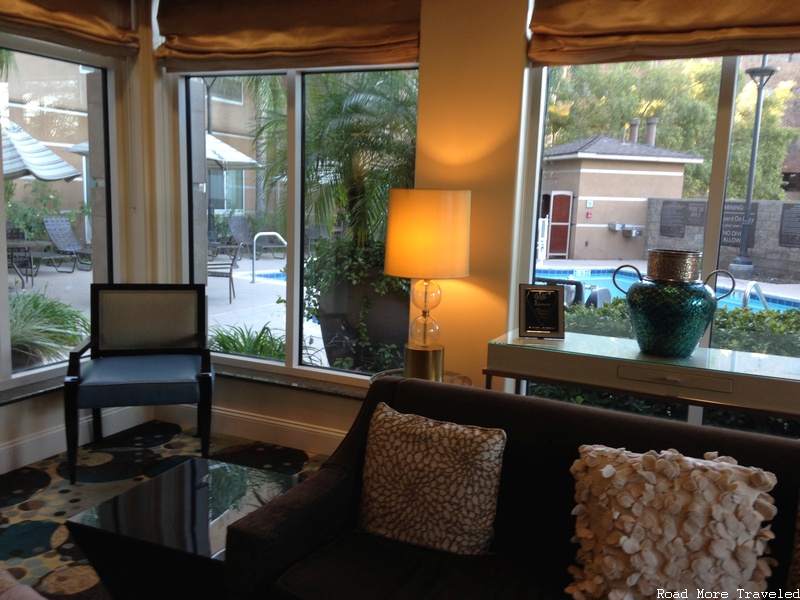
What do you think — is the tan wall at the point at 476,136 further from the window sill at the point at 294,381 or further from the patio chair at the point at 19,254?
the patio chair at the point at 19,254

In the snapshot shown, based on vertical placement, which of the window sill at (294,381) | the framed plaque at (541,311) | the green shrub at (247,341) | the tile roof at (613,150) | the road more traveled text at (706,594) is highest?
the tile roof at (613,150)

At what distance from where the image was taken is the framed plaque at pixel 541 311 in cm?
279

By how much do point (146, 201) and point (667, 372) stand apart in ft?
9.22

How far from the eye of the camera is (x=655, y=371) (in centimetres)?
A: 246

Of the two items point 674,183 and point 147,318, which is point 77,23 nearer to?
point 147,318

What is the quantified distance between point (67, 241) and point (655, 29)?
2.96m

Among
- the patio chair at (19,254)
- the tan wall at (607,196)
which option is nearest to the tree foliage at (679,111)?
the tan wall at (607,196)

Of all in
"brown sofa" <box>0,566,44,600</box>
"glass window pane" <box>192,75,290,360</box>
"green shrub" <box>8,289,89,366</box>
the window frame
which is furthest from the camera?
"glass window pane" <box>192,75,290,360</box>

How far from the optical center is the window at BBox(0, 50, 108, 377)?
329 cm

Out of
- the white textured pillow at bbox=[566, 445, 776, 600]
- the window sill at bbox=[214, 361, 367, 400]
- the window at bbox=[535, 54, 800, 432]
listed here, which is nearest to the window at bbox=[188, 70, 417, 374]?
the window sill at bbox=[214, 361, 367, 400]

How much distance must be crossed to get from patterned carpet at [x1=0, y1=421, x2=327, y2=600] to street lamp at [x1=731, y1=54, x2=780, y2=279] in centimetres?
214

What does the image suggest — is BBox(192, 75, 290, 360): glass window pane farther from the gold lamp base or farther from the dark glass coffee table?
the dark glass coffee table

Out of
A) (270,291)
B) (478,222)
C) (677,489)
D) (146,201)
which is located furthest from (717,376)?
(146,201)

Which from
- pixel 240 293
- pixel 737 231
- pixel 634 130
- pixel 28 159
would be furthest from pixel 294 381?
pixel 737 231
